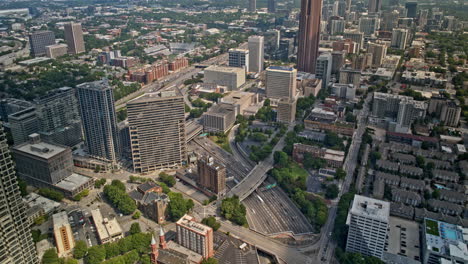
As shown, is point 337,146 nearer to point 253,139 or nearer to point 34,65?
point 253,139

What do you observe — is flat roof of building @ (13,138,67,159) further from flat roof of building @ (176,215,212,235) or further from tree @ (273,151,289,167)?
tree @ (273,151,289,167)

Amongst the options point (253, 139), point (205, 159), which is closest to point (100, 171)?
point (205, 159)

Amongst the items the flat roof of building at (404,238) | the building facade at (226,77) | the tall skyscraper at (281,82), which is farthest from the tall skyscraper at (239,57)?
the flat roof of building at (404,238)

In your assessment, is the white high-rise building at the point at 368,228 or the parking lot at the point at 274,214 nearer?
the white high-rise building at the point at 368,228

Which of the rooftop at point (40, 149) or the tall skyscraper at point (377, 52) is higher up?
the tall skyscraper at point (377, 52)

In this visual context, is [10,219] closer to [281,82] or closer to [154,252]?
[154,252]

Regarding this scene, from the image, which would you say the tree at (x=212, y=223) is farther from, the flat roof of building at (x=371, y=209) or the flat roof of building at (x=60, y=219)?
the flat roof of building at (x=371, y=209)

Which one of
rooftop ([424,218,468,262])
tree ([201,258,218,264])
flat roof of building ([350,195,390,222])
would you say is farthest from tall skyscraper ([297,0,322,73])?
tree ([201,258,218,264])

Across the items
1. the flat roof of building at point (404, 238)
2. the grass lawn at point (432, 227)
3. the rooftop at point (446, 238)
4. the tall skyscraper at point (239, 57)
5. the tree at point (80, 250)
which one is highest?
the tall skyscraper at point (239, 57)
